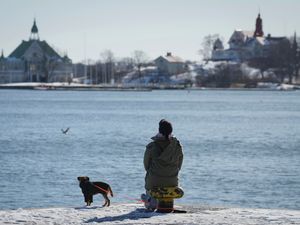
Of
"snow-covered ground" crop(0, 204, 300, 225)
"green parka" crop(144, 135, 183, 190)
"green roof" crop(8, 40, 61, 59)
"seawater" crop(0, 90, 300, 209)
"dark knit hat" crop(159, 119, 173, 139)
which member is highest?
"green roof" crop(8, 40, 61, 59)

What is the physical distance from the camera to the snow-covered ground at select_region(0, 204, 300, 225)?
A: 40.5ft

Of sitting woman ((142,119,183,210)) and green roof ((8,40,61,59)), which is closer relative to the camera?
sitting woman ((142,119,183,210))

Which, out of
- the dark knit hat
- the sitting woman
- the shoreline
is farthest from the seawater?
the shoreline

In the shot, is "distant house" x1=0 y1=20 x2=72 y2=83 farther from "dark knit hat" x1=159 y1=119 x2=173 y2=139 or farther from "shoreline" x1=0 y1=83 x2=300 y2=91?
"dark knit hat" x1=159 y1=119 x2=173 y2=139

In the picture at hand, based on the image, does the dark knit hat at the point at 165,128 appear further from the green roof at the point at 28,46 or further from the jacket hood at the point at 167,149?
the green roof at the point at 28,46

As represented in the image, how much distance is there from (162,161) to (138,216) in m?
0.82

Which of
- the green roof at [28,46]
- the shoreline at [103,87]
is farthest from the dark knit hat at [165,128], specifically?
the green roof at [28,46]

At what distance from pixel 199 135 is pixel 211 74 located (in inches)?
5017

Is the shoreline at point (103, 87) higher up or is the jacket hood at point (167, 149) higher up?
the jacket hood at point (167, 149)

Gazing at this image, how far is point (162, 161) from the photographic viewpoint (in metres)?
13.0

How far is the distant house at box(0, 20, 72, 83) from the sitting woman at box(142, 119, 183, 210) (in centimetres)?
16691

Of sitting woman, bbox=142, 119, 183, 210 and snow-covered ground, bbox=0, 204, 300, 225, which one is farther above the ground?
sitting woman, bbox=142, 119, 183, 210

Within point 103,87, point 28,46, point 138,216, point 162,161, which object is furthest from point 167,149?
point 103,87

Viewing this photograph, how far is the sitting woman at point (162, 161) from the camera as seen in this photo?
12938 mm
